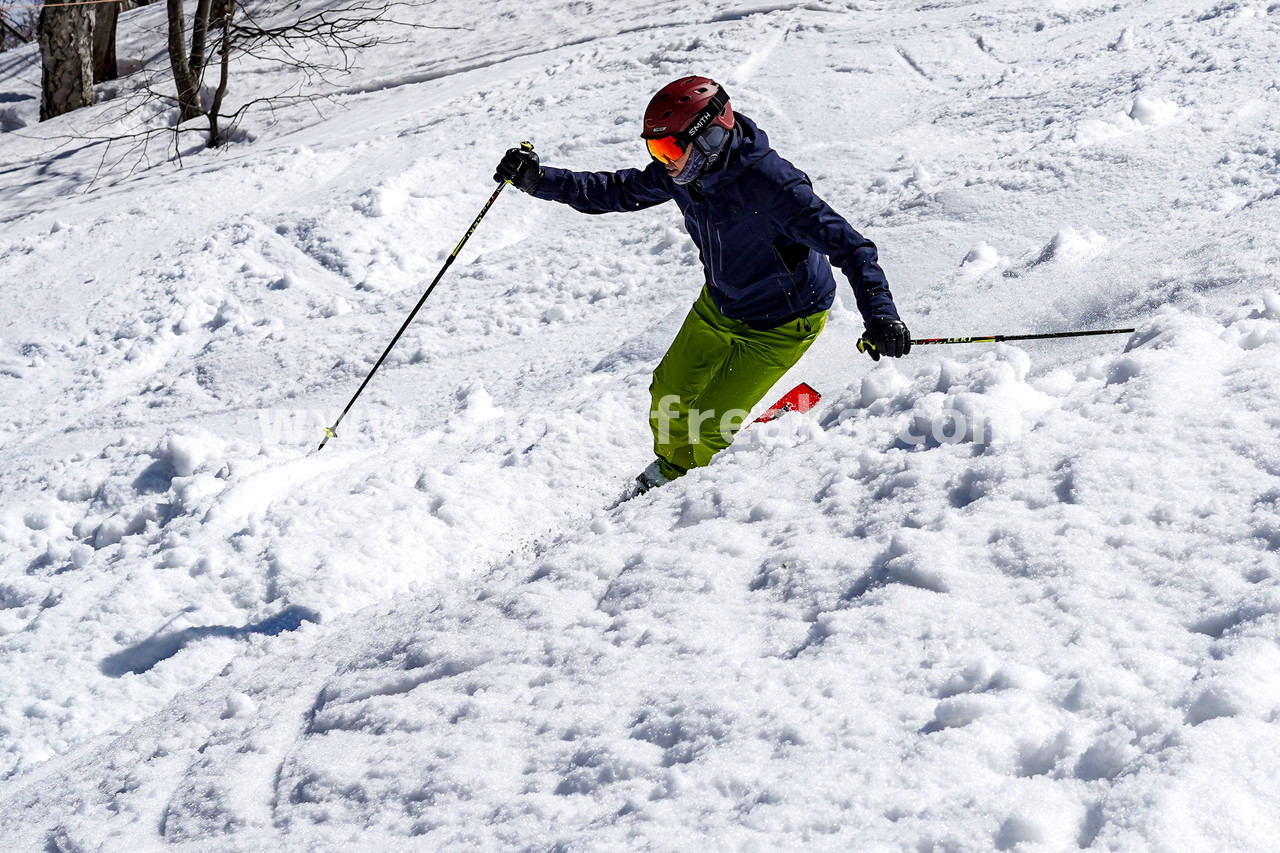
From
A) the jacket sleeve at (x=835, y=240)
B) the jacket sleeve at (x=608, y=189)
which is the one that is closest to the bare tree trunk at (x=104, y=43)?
the jacket sleeve at (x=608, y=189)

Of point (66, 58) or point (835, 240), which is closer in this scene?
point (835, 240)

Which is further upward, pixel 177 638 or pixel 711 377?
pixel 711 377

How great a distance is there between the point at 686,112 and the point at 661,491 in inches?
54.9

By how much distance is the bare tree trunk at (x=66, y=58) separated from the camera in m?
12.5

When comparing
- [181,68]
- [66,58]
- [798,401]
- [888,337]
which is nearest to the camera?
[888,337]

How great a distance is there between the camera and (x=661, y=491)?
154 inches

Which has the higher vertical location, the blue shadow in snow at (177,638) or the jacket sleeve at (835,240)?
the jacket sleeve at (835,240)

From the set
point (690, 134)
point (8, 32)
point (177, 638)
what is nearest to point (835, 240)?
point (690, 134)

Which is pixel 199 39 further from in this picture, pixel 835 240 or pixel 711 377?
pixel 835 240

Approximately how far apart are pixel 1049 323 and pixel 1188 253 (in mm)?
672

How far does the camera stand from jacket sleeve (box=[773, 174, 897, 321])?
384cm

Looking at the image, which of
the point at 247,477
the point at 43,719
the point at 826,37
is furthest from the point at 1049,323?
the point at 826,37

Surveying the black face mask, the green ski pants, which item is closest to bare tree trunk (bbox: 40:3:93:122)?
the green ski pants

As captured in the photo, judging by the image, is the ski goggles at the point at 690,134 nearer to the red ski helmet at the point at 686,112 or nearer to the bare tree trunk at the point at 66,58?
the red ski helmet at the point at 686,112
